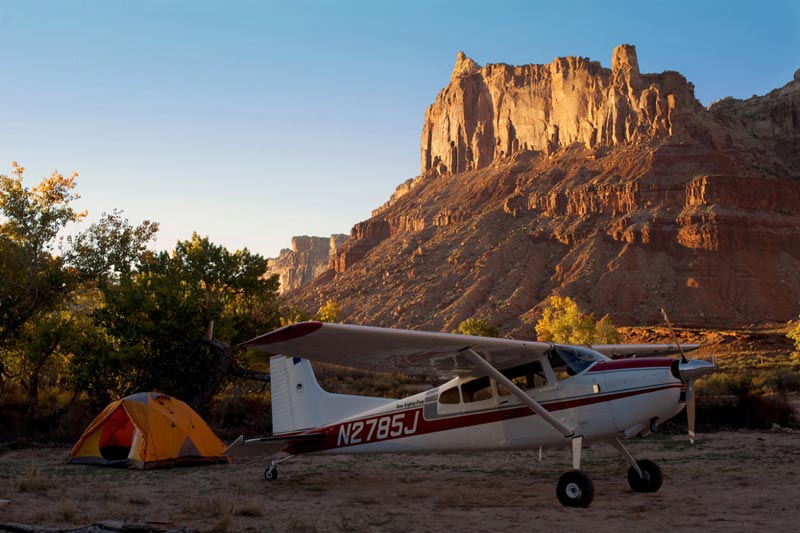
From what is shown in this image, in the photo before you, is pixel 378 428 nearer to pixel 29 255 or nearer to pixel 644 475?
pixel 644 475

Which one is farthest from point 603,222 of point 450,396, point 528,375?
point 528,375

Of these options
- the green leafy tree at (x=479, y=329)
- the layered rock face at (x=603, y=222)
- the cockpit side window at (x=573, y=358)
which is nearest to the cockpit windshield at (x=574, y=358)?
the cockpit side window at (x=573, y=358)

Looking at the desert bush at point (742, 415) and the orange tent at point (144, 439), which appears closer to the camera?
the orange tent at point (144, 439)

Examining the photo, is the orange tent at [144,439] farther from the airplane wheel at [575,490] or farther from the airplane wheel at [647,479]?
the airplane wheel at [647,479]

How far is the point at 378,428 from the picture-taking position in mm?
13375

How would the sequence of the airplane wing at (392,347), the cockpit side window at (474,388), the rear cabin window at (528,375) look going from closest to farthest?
the airplane wing at (392,347)
the rear cabin window at (528,375)
the cockpit side window at (474,388)

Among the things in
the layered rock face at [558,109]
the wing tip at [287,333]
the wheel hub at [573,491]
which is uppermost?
the layered rock face at [558,109]

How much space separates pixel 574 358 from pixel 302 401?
5669 millimetres

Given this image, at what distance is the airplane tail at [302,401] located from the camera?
554 inches

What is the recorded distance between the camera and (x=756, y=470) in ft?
42.8

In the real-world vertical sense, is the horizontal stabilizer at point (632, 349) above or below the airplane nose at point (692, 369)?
above

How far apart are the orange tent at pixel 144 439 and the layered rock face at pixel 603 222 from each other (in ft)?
286

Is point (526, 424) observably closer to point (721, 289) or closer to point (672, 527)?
point (672, 527)

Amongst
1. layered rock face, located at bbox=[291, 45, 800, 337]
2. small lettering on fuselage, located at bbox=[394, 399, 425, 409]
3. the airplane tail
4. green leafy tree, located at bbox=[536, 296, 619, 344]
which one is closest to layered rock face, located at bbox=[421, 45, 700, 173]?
layered rock face, located at bbox=[291, 45, 800, 337]
